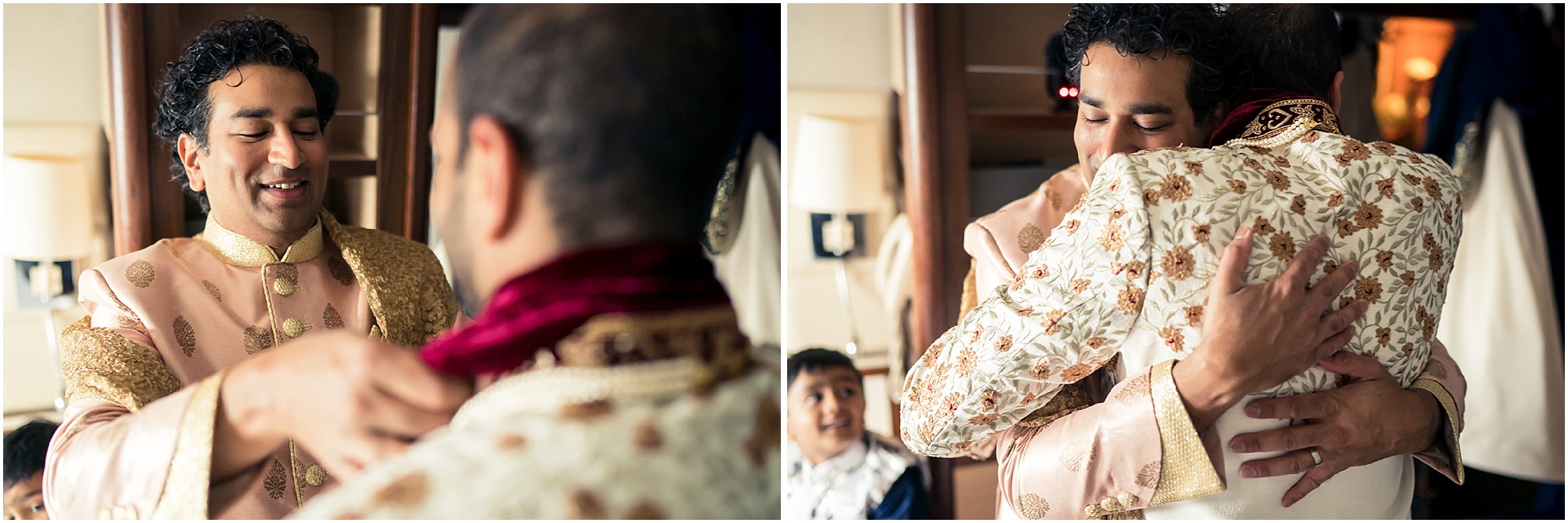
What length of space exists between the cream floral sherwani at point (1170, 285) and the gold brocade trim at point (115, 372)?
88 centimetres

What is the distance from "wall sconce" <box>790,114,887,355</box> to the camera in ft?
5.78

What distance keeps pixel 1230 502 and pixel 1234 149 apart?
0.43 metres

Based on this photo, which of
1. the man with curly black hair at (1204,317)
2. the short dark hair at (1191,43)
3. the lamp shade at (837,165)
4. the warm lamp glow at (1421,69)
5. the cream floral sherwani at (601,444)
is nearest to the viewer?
the cream floral sherwani at (601,444)

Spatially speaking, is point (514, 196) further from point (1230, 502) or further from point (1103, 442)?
point (1230, 502)

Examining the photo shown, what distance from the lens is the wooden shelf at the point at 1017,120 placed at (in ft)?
5.99

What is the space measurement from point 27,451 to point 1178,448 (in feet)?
4.34

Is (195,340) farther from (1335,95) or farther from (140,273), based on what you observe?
(1335,95)

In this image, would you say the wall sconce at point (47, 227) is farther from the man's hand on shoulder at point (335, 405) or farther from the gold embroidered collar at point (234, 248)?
the man's hand on shoulder at point (335, 405)

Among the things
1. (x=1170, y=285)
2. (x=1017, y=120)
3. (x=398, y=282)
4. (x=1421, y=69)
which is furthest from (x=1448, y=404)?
(x=1421, y=69)

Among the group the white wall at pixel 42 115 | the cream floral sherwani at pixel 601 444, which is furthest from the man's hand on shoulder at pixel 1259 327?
the white wall at pixel 42 115

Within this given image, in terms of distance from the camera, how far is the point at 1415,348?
129cm

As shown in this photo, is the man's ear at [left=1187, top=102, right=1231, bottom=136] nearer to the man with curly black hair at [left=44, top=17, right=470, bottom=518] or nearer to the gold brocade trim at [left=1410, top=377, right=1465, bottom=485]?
the gold brocade trim at [left=1410, top=377, right=1465, bottom=485]

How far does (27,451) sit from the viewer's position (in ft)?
4.13

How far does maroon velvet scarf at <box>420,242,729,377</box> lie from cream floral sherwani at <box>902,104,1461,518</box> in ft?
1.22
